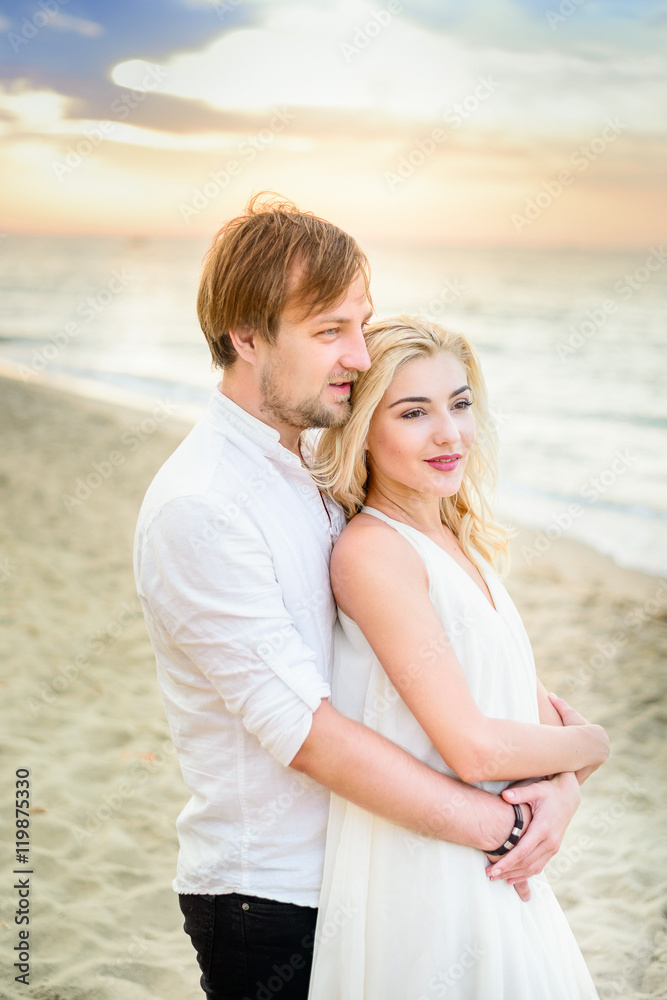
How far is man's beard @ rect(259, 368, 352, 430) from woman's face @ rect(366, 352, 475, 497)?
191 millimetres

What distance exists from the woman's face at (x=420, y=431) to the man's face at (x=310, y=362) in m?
0.16

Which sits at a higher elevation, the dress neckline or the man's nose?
the man's nose

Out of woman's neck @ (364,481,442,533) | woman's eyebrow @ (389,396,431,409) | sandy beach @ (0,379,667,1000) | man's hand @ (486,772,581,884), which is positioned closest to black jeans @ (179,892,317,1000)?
man's hand @ (486,772,581,884)

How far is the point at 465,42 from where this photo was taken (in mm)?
22922

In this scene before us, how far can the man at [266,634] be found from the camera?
181 cm

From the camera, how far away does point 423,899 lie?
1.98 metres

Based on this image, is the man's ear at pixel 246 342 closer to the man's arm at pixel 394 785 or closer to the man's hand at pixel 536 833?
the man's arm at pixel 394 785

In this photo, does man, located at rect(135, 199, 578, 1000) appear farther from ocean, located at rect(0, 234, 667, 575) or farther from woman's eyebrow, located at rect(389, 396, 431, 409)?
ocean, located at rect(0, 234, 667, 575)

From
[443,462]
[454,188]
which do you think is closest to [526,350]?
[454,188]

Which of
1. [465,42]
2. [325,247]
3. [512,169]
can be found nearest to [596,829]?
[325,247]

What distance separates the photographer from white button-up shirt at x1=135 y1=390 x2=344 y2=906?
179 cm

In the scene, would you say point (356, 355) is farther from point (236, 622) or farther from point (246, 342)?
point (236, 622)

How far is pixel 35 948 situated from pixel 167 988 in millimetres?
631

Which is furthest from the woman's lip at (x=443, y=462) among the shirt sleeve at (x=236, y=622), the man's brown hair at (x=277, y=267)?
the shirt sleeve at (x=236, y=622)
